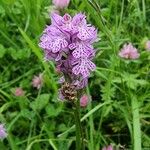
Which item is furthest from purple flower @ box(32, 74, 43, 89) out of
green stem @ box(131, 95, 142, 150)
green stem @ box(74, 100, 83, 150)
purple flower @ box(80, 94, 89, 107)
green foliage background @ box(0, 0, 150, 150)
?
green stem @ box(74, 100, 83, 150)

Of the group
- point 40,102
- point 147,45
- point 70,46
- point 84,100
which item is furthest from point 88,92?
point 70,46

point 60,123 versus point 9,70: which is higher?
point 9,70

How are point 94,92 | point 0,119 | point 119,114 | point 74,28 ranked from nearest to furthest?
point 74,28, point 0,119, point 119,114, point 94,92

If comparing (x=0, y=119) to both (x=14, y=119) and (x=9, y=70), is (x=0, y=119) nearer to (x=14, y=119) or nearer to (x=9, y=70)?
(x=14, y=119)

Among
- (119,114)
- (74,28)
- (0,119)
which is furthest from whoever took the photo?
(119,114)

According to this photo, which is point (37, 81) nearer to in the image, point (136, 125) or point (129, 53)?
point (129, 53)

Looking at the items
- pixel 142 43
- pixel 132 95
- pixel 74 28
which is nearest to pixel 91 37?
pixel 74 28
